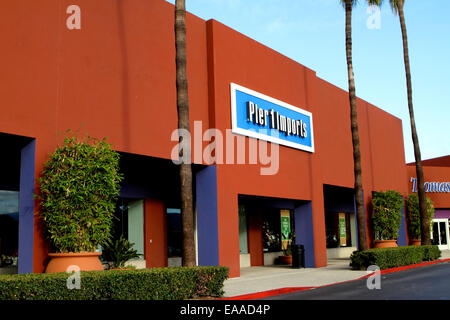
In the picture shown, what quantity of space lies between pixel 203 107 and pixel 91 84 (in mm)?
5175

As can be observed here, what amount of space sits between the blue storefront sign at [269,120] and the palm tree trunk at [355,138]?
2.39m

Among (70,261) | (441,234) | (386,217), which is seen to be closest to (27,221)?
(70,261)

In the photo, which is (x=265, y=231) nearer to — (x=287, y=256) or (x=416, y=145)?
(x=287, y=256)

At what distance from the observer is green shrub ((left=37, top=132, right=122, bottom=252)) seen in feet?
39.9

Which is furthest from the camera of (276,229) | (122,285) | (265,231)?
(276,229)

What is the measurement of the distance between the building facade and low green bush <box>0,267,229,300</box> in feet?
8.18

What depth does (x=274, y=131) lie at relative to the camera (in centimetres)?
2158

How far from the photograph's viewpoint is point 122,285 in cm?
1085

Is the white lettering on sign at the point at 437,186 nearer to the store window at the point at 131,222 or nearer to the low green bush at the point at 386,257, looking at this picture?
the low green bush at the point at 386,257

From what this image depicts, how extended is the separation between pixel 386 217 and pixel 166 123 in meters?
17.8

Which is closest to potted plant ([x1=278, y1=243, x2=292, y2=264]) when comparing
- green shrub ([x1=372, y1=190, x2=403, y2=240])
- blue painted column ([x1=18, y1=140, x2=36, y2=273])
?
green shrub ([x1=372, y1=190, x2=403, y2=240])

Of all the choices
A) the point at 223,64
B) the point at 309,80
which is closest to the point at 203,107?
the point at 223,64

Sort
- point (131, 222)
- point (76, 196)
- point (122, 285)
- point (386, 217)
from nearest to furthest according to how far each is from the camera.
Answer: point (122, 285), point (76, 196), point (131, 222), point (386, 217)
